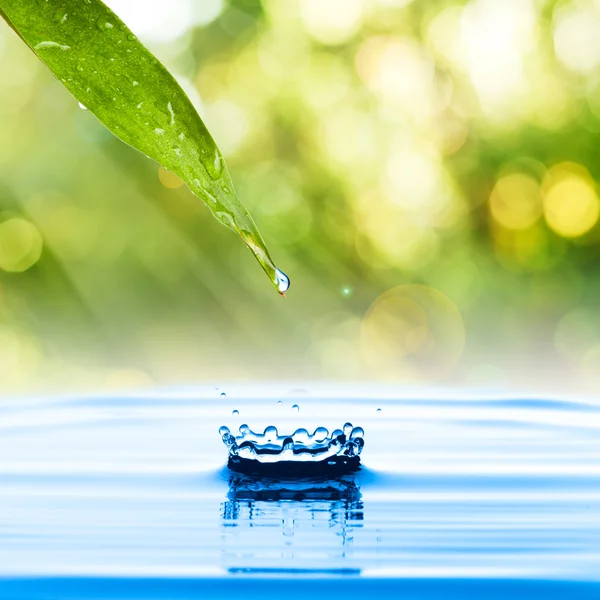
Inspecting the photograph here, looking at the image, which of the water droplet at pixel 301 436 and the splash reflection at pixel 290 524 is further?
the water droplet at pixel 301 436

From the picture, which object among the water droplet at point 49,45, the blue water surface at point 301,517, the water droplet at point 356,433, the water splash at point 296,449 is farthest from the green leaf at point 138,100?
the water droplet at point 356,433

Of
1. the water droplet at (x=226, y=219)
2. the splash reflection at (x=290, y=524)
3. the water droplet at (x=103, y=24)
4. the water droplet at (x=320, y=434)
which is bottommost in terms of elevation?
the water droplet at (x=226, y=219)

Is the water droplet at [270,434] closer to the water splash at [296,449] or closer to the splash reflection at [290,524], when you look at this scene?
the water splash at [296,449]

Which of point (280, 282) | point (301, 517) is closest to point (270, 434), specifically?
point (301, 517)

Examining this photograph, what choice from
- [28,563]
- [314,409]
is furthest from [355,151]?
[28,563]

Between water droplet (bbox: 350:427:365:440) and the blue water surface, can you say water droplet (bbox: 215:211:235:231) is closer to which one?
the blue water surface

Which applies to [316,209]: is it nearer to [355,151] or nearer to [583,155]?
[355,151]

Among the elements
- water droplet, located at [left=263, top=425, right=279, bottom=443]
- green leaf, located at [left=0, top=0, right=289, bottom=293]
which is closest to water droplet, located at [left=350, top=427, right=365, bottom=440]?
water droplet, located at [left=263, top=425, right=279, bottom=443]
